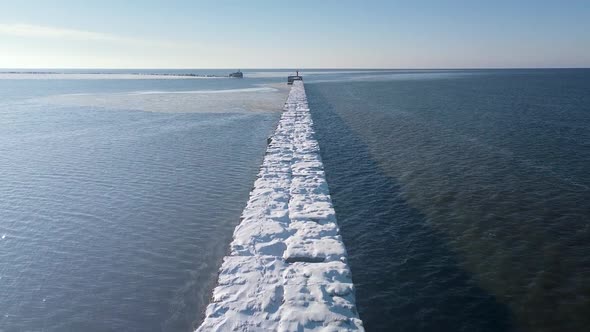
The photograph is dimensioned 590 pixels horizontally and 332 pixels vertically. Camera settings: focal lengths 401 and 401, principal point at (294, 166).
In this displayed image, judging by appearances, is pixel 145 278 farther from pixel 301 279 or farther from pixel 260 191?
pixel 260 191

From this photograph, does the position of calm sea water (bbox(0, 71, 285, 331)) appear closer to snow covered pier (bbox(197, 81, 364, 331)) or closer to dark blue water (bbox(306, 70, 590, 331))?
snow covered pier (bbox(197, 81, 364, 331))

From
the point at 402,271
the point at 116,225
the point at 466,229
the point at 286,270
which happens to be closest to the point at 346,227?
the point at 402,271

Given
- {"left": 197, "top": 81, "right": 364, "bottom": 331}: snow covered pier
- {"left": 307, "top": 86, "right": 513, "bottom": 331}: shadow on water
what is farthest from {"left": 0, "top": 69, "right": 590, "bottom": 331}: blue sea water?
{"left": 197, "top": 81, "right": 364, "bottom": 331}: snow covered pier

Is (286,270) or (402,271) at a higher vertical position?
(286,270)

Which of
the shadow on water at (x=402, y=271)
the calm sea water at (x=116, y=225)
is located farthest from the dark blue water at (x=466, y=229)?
the calm sea water at (x=116, y=225)

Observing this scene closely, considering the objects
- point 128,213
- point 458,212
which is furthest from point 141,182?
point 458,212

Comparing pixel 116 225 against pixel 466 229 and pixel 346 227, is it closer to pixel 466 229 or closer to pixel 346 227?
pixel 346 227
